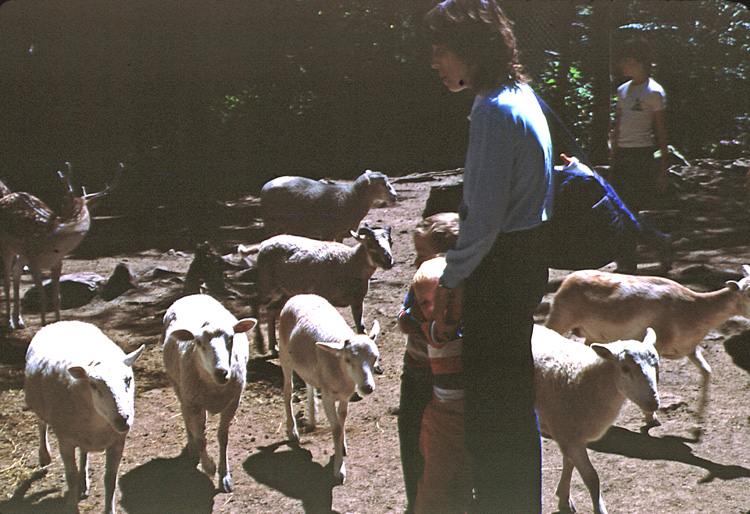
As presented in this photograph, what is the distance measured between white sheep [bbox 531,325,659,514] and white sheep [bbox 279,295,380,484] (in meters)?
0.78

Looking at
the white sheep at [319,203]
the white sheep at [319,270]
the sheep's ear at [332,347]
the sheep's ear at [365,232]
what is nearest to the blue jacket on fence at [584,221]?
the sheep's ear at [332,347]

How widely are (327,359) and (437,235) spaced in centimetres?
113

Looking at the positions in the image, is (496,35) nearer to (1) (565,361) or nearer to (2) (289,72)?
(1) (565,361)

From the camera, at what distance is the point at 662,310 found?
3.49 meters

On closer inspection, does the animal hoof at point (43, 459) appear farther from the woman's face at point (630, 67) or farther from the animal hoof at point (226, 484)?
the woman's face at point (630, 67)

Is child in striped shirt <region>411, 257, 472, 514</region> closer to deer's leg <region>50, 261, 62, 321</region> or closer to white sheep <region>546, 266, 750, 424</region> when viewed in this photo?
white sheep <region>546, 266, 750, 424</region>

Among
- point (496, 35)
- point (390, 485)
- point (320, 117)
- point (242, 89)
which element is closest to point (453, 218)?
point (496, 35)

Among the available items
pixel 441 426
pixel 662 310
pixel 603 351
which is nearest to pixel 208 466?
pixel 441 426

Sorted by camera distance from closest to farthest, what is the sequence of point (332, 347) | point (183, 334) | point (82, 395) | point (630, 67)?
point (82, 395)
point (183, 334)
point (332, 347)
point (630, 67)

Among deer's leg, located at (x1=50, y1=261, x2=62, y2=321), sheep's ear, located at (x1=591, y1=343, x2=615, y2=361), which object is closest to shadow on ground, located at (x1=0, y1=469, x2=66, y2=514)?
deer's leg, located at (x1=50, y1=261, x2=62, y2=321)

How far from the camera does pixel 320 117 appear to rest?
3.80 m

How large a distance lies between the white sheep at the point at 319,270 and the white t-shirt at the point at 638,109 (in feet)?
5.16

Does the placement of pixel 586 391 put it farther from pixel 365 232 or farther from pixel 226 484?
pixel 365 232

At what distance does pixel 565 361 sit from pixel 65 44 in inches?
119
